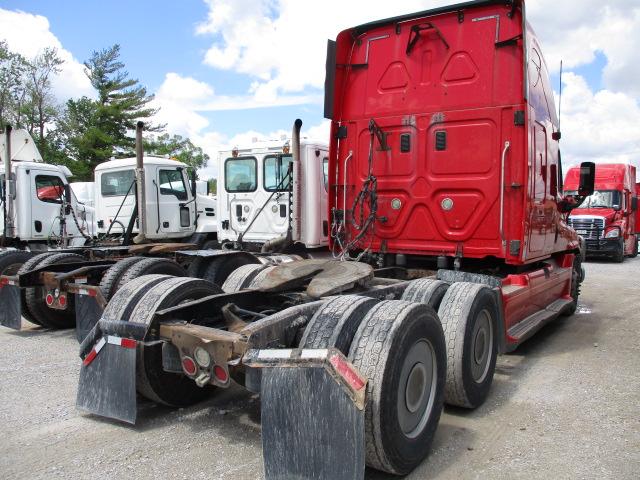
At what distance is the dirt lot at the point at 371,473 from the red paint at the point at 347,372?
34.5 inches

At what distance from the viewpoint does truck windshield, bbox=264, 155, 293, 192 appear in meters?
9.42

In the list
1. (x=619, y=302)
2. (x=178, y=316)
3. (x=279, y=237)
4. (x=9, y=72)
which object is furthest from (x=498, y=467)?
(x=9, y=72)

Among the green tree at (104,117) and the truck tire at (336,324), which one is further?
the green tree at (104,117)

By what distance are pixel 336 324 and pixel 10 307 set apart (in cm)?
509

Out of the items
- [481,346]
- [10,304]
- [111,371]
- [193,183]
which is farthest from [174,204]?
[481,346]

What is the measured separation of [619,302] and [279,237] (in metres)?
6.04

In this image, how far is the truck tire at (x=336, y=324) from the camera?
3234 millimetres

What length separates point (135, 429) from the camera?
3893 millimetres

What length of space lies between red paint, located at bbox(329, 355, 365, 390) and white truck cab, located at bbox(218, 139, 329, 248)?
581 cm

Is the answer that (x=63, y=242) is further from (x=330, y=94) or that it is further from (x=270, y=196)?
(x=330, y=94)

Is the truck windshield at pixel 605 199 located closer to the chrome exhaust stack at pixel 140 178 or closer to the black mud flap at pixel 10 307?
the chrome exhaust stack at pixel 140 178

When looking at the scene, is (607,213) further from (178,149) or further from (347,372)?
(178,149)

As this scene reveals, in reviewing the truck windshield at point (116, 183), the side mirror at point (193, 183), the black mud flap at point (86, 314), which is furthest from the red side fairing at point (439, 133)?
the truck windshield at point (116, 183)

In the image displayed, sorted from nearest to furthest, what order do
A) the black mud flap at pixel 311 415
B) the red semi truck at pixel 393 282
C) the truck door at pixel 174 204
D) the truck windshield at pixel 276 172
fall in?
1. the black mud flap at pixel 311 415
2. the red semi truck at pixel 393 282
3. the truck windshield at pixel 276 172
4. the truck door at pixel 174 204
